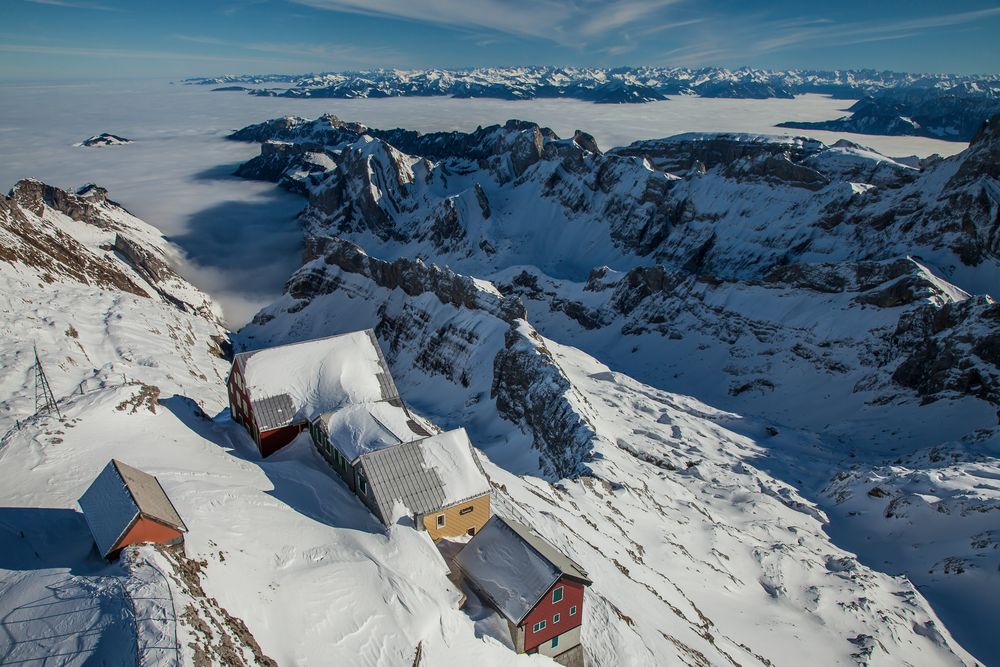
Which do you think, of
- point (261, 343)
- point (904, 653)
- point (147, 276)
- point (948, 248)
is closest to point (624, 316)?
point (948, 248)

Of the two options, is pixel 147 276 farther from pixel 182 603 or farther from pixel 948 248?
pixel 948 248

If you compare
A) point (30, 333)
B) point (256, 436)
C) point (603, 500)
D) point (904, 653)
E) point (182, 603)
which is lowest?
point (904, 653)

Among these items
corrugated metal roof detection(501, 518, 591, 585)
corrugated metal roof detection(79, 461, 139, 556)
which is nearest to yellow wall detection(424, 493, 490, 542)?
corrugated metal roof detection(501, 518, 591, 585)

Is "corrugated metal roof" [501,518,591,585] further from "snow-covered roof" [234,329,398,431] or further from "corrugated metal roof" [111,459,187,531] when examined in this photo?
"snow-covered roof" [234,329,398,431]

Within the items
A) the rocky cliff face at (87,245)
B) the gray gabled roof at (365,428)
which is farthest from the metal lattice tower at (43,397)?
the rocky cliff face at (87,245)

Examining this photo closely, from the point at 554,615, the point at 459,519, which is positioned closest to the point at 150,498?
the point at 459,519

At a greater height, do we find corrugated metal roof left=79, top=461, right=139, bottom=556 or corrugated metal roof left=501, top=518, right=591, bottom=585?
corrugated metal roof left=79, top=461, right=139, bottom=556

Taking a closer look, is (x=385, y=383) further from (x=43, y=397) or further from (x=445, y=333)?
(x=445, y=333)
